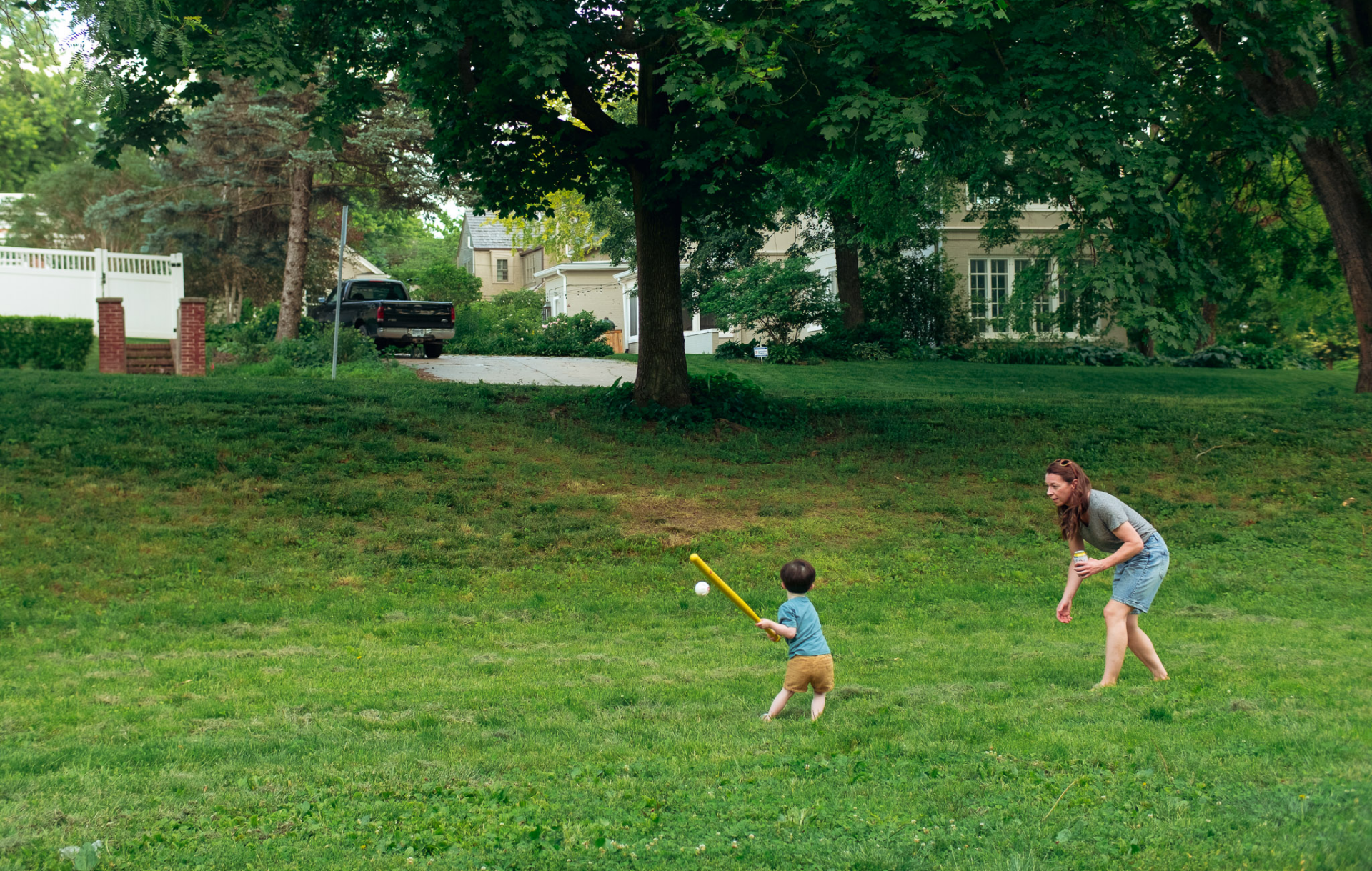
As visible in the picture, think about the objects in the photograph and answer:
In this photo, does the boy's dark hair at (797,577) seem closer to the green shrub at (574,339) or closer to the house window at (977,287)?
the green shrub at (574,339)

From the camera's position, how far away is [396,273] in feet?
219

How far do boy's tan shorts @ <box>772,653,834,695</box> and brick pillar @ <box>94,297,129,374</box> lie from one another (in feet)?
54.1

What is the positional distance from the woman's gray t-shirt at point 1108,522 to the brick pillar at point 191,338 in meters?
16.9

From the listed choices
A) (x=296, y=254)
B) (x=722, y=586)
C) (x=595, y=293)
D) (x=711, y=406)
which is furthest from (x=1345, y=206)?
(x=595, y=293)

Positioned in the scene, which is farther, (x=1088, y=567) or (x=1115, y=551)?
(x=1115, y=551)

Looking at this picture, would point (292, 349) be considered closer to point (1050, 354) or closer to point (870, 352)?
point (870, 352)

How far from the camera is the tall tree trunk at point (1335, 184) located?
1675 cm

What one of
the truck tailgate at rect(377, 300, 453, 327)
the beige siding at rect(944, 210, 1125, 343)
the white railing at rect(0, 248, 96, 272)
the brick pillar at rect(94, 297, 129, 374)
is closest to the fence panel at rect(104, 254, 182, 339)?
the white railing at rect(0, 248, 96, 272)

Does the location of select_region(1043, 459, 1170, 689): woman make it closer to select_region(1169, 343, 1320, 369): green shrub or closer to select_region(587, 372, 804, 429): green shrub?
select_region(587, 372, 804, 429): green shrub

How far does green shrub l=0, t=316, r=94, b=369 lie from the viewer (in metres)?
19.8

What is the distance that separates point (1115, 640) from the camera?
22.6 ft

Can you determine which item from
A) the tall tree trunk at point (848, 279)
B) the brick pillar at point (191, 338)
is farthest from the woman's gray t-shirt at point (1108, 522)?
the tall tree trunk at point (848, 279)

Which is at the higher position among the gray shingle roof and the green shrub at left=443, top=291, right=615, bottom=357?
the gray shingle roof

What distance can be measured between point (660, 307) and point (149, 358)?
1007 cm
